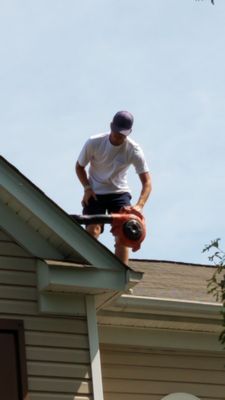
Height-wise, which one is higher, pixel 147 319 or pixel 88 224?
pixel 88 224

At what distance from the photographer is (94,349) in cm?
955

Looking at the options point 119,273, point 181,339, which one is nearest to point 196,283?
point 181,339

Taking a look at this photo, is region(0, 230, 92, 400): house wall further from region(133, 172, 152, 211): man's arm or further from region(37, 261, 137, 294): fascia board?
region(133, 172, 152, 211): man's arm

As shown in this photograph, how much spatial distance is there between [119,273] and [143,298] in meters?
0.68

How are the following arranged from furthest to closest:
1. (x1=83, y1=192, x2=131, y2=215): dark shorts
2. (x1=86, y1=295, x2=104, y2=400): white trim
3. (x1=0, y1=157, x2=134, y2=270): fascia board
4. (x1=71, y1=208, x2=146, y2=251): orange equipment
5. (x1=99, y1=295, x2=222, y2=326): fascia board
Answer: (x1=83, y1=192, x2=131, y2=215): dark shorts → (x1=71, y1=208, x2=146, y2=251): orange equipment → (x1=99, y1=295, x2=222, y2=326): fascia board → (x1=0, y1=157, x2=134, y2=270): fascia board → (x1=86, y1=295, x2=104, y2=400): white trim

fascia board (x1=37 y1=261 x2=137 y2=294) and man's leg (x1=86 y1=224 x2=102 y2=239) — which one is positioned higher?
man's leg (x1=86 y1=224 x2=102 y2=239)

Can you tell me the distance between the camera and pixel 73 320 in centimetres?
969

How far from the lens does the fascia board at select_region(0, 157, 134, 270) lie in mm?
9680

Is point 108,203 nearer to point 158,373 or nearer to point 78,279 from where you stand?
point 78,279

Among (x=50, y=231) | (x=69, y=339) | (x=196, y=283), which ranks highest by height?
(x=196, y=283)

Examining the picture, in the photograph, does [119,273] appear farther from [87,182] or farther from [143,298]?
[87,182]

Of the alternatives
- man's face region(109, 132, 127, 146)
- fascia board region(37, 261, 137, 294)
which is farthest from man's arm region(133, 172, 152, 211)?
fascia board region(37, 261, 137, 294)

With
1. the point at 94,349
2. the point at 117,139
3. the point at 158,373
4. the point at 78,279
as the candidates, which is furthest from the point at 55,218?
the point at 158,373

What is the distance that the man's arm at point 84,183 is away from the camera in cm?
1084
